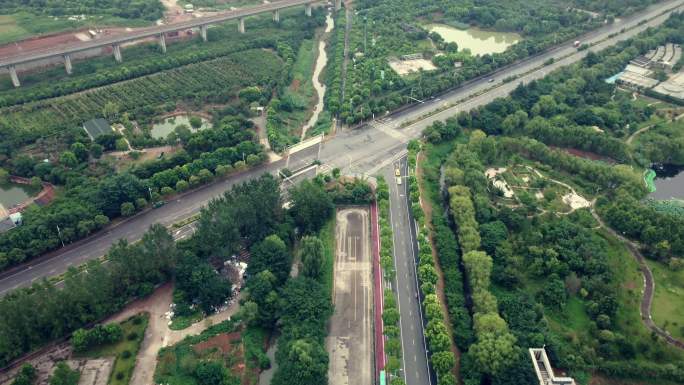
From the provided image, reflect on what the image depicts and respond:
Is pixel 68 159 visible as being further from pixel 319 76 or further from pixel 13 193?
pixel 319 76

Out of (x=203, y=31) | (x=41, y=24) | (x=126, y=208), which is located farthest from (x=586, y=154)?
(x=41, y=24)

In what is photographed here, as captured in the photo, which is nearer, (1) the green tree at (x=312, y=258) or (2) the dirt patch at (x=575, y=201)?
(1) the green tree at (x=312, y=258)

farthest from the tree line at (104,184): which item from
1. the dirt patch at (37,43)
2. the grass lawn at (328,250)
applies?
the dirt patch at (37,43)

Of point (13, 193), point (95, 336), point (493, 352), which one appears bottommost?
point (493, 352)

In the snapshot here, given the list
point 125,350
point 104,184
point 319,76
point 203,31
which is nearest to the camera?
point 125,350

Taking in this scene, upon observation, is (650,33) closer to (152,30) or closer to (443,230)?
(443,230)

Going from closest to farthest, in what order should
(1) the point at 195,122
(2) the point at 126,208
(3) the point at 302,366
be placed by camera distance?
(3) the point at 302,366, (2) the point at 126,208, (1) the point at 195,122

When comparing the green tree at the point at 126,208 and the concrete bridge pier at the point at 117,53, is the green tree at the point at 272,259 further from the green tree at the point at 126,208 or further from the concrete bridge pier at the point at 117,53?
the concrete bridge pier at the point at 117,53

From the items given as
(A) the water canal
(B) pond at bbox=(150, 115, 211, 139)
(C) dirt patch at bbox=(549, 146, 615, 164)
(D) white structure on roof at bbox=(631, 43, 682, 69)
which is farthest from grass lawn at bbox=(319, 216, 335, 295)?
(D) white structure on roof at bbox=(631, 43, 682, 69)
